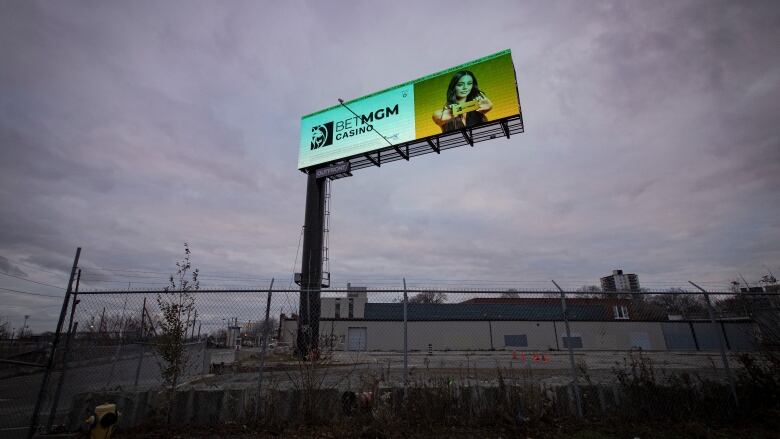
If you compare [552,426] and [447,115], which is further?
[447,115]

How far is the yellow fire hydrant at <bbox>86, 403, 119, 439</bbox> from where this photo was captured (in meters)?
5.98

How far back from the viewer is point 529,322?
38.9 metres

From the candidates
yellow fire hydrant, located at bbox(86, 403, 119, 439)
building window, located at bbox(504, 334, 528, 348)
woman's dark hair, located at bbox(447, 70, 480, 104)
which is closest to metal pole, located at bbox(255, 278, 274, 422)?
yellow fire hydrant, located at bbox(86, 403, 119, 439)

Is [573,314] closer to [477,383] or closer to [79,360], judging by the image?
[477,383]

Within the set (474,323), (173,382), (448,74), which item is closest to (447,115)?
(448,74)

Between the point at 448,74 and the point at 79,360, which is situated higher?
the point at 448,74

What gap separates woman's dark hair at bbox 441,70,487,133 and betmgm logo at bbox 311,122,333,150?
7868mm

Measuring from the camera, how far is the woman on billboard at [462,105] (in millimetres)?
20656

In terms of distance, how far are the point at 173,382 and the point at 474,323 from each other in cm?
3487

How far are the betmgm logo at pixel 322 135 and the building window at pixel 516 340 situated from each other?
27.4 meters

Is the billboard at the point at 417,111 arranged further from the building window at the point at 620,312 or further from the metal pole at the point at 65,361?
the building window at the point at 620,312

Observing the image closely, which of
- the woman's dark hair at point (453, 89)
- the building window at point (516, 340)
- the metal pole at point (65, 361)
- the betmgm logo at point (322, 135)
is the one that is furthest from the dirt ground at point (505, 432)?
the building window at point (516, 340)

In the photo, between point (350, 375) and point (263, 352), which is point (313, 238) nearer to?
point (350, 375)

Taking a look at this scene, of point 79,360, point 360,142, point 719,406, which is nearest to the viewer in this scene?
point 719,406
